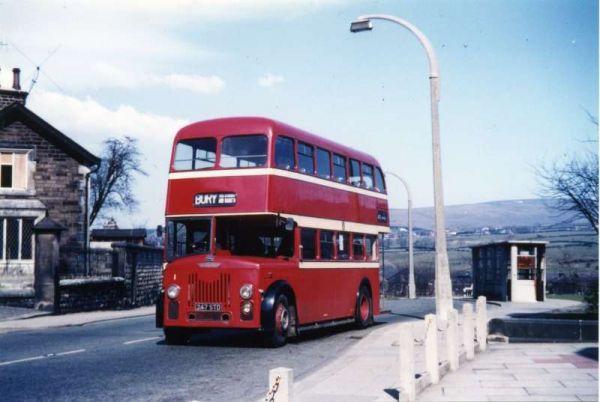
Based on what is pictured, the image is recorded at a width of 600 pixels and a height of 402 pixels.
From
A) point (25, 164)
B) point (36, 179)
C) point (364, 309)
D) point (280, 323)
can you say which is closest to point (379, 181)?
point (364, 309)

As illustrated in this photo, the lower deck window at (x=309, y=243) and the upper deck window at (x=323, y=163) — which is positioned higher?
the upper deck window at (x=323, y=163)

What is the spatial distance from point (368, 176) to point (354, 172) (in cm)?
109

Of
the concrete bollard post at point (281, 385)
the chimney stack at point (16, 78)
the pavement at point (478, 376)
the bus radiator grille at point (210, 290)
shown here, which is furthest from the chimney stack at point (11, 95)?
the concrete bollard post at point (281, 385)

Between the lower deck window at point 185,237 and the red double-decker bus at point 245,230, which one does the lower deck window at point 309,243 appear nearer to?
the red double-decker bus at point 245,230

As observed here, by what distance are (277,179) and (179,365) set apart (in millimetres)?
4067

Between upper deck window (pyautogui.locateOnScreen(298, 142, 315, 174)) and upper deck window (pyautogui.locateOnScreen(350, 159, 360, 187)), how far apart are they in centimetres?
234

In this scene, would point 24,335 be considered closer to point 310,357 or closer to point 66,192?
point 310,357

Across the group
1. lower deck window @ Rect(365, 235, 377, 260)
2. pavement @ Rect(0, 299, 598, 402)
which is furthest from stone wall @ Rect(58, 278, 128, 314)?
pavement @ Rect(0, 299, 598, 402)

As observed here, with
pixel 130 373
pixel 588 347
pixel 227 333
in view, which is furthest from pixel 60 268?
pixel 588 347

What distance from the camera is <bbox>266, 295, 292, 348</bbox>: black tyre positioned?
45.1 ft

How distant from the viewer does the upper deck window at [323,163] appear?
1611cm

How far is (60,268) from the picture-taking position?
25.8m

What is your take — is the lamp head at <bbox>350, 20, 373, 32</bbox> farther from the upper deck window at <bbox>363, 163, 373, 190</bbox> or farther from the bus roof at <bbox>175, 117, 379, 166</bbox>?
the upper deck window at <bbox>363, 163, 373, 190</bbox>

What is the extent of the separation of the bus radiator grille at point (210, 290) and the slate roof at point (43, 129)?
1989cm
